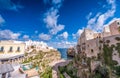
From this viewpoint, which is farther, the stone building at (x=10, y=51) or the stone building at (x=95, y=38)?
the stone building at (x=10, y=51)

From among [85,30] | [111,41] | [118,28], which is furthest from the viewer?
[85,30]

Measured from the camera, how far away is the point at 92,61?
2472 cm

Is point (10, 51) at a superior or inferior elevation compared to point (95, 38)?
inferior

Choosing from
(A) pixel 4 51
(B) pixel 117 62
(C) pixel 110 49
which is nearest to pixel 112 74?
(B) pixel 117 62

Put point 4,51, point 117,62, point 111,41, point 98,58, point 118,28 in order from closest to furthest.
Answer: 1. point 117,62
2. point 111,41
3. point 98,58
4. point 118,28
5. point 4,51

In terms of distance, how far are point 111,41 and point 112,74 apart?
6.04 metres

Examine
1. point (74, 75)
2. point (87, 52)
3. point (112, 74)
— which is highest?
point (87, 52)

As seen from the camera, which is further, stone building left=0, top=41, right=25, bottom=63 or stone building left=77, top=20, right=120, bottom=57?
stone building left=0, top=41, right=25, bottom=63

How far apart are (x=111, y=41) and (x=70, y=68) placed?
15.9 meters

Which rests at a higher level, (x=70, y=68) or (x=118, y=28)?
(x=118, y=28)

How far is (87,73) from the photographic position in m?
25.5

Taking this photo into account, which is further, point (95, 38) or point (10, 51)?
point (10, 51)

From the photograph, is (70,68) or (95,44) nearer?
(95,44)

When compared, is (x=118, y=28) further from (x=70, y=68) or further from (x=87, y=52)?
(x=70, y=68)
